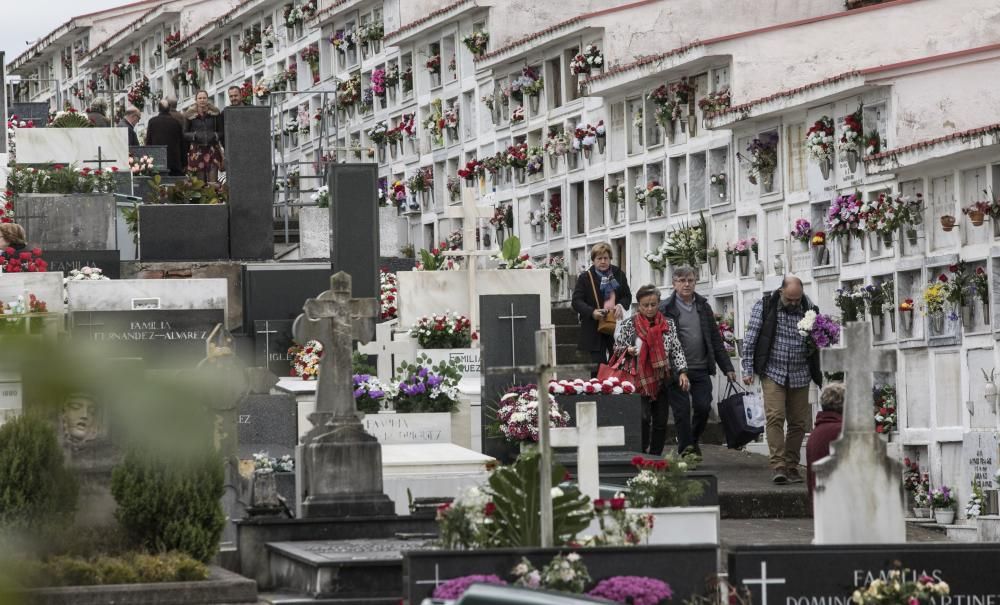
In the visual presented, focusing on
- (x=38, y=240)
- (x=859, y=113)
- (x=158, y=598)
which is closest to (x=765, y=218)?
(x=859, y=113)

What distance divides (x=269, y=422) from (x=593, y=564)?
333 inches

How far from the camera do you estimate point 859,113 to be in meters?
19.2

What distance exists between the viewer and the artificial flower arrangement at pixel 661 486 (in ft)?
33.4

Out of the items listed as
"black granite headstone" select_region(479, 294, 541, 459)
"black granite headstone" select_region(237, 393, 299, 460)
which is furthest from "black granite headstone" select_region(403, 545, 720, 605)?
"black granite headstone" select_region(479, 294, 541, 459)

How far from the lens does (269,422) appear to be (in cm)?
1622

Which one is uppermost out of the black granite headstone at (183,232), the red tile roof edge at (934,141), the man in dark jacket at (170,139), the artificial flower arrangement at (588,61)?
the artificial flower arrangement at (588,61)

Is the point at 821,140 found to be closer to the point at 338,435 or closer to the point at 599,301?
the point at 599,301

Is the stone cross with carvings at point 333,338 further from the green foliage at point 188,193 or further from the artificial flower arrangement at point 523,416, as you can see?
the green foliage at point 188,193

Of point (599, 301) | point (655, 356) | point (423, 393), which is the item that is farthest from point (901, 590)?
point (599, 301)

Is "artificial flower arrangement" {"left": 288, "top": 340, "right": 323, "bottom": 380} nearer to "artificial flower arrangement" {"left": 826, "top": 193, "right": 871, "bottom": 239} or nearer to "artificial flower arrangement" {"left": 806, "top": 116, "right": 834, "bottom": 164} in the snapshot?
"artificial flower arrangement" {"left": 826, "top": 193, "right": 871, "bottom": 239}

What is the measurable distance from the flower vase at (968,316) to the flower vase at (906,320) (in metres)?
0.95

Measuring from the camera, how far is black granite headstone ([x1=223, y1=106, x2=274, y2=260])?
77.6 feet

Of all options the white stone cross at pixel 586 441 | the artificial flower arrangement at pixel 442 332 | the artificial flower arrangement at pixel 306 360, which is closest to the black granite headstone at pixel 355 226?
the artificial flower arrangement at pixel 306 360

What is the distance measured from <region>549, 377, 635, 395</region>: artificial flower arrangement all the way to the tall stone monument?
340 centimetres
